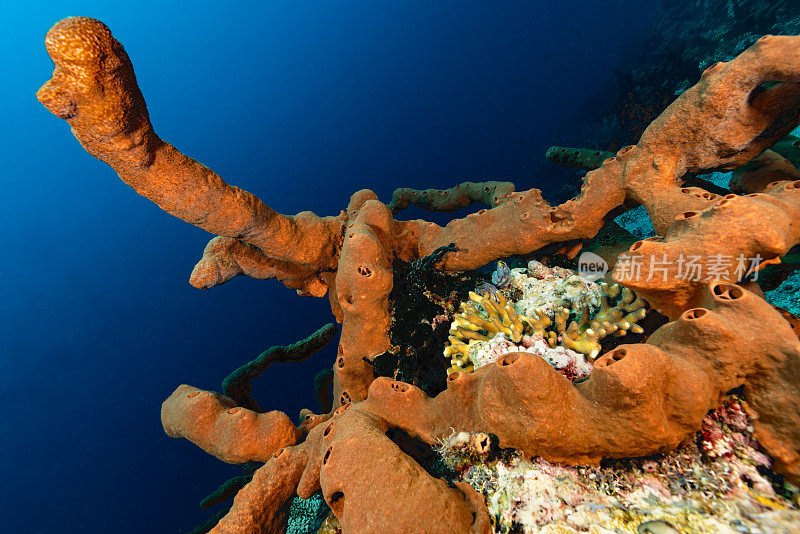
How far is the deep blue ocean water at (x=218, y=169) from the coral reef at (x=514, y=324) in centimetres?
1688

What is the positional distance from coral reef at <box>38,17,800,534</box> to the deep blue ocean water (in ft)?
55.4

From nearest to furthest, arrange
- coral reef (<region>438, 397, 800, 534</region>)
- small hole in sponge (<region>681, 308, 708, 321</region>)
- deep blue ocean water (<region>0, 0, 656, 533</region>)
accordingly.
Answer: coral reef (<region>438, 397, 800, 534</region>), small hole in sponge (<region>681, 308, 708, 321</region>), deep blue ocean water (<region>0, 0, 656, 533</region>)

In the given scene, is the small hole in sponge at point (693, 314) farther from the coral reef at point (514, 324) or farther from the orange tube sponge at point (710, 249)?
the orange tube sponge at point (710, 249)

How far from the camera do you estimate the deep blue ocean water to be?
18.8 m

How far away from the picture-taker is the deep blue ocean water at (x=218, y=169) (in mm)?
18812

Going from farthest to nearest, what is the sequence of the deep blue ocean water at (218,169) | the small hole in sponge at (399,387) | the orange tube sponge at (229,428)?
1. the deep blue ocean water at (218,169)
2. the orange tube sponge at (229,428)
3. the small hole in sponge at (399,387)


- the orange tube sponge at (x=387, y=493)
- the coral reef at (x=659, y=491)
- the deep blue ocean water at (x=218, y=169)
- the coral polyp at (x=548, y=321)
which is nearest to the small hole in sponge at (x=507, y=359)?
the coral reef at (x=659, y=491)

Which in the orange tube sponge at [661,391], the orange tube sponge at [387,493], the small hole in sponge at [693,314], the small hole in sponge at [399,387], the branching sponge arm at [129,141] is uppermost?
the branching sponge arm at [129,141]

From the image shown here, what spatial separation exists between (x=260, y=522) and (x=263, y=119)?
209ft

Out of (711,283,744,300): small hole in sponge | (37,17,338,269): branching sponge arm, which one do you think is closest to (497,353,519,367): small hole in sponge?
(711,283,744,300): small hole in sponge

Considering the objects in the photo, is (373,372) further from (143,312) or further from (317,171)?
(317,171)

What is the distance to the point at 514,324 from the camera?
104 inches

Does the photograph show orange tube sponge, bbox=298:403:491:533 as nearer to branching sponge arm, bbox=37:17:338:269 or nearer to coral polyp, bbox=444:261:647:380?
coral polyp, bbox=444:261:647:380

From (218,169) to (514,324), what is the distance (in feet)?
196
